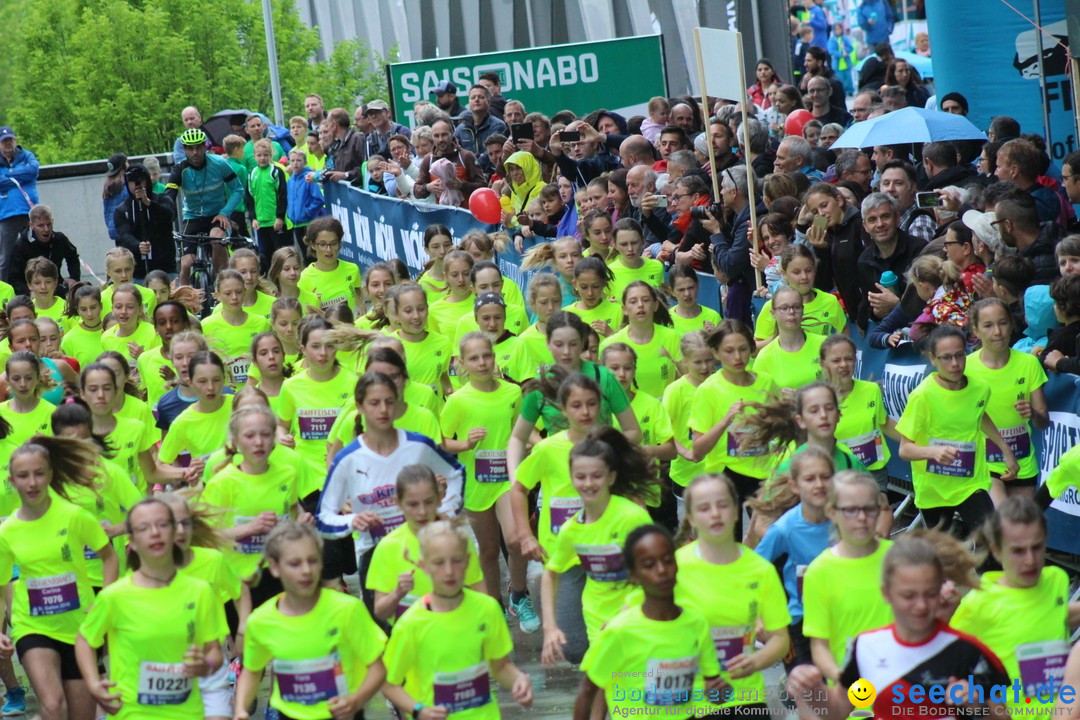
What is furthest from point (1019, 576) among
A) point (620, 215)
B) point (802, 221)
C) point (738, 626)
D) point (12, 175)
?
point (12, 175)

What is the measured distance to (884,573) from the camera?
565 cm

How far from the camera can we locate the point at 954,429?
335 inches

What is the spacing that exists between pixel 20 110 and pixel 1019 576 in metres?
30.8

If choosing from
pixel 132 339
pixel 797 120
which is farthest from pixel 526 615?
pixel 797 120

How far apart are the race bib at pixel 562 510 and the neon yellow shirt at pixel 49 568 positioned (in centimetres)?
209

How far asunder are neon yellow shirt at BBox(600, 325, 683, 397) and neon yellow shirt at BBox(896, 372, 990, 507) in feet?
5.98

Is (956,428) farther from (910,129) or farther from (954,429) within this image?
(910,129)

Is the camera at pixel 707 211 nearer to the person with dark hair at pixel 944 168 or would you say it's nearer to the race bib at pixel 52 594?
the person with dark hair at pixel 944 168

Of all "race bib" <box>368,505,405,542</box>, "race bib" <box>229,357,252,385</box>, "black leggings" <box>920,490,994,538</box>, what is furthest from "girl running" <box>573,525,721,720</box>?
"race bib" <box>229,357,252,385</box>

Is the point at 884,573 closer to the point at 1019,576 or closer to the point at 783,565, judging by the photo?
the point at 1019,576

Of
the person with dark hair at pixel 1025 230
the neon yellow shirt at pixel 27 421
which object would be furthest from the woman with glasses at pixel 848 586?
the neon yellow shirt at pixel 27 421

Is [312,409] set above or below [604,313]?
below

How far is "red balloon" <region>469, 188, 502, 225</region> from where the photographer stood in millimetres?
15016

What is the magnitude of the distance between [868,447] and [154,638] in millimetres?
3750
